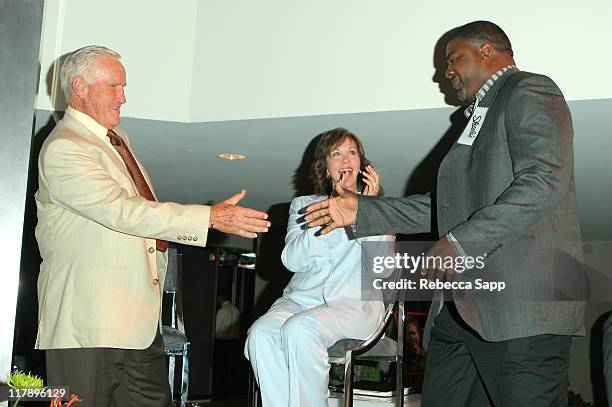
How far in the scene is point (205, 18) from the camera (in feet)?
11.3

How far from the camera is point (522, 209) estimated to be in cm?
179

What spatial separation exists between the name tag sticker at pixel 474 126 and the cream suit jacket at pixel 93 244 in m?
0.76

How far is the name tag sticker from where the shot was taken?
6.63 feet

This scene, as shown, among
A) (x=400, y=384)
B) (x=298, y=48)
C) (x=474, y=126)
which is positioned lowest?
(x=400, y=384)

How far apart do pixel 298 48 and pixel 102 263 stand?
149 centimetres

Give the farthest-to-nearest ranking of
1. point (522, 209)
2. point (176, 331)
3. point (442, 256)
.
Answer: point (176, 331), point (442, 256), point (522, 209)

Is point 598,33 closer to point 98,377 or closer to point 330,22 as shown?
point 330,22

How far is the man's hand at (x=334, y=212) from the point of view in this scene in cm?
Answer: 226

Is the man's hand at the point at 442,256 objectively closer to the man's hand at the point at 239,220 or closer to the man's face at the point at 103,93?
the man's hand at the point at 239,220

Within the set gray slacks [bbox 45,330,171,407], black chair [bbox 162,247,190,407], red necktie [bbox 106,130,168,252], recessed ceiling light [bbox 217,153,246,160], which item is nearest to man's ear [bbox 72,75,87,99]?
red necktie [bbox 106,130,168,252]

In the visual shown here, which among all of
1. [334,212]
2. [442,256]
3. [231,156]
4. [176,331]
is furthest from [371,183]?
[231,156]

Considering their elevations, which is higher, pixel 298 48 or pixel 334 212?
pixel 298 48

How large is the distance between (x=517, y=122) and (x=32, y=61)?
1.52 meters

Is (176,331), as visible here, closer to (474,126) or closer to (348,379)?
(348,379)
